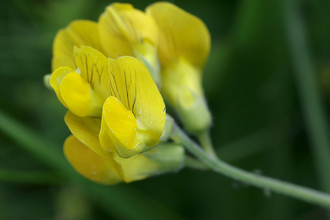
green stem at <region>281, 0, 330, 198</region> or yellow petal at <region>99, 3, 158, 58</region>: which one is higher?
yellow petal at <region>99, 3, 158, 58</region>

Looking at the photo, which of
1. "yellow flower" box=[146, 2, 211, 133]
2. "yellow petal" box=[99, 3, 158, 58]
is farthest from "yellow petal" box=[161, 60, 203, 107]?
"yellow petal" box=[99, 3, 158, 58]

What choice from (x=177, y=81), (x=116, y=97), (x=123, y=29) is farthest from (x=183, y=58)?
(x=116, y=97)

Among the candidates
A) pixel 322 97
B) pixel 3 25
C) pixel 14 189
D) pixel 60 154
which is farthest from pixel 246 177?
pixel 3 25

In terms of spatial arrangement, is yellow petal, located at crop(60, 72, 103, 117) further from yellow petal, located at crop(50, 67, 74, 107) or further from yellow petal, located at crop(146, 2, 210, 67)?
yellow petal, located at crop(146, 2, 210, 67)

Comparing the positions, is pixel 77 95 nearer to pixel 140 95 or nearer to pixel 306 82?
pixel 140 95

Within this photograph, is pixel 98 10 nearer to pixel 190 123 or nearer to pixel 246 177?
pixel 190 123

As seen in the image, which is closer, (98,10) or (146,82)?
(146,82)

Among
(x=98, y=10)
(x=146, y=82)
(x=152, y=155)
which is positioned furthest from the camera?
(x=98, y=10)
